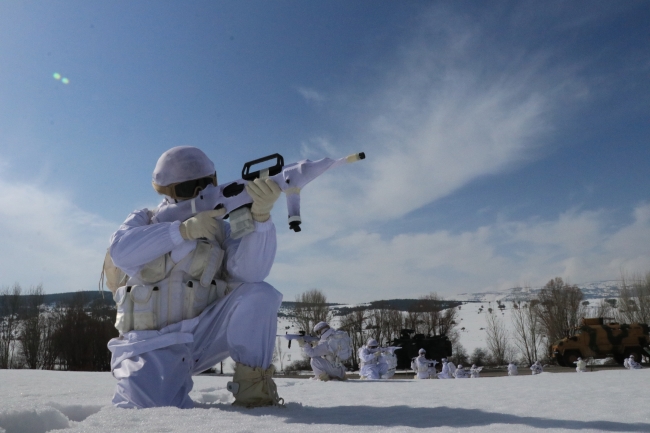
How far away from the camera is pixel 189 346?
3.30 metres

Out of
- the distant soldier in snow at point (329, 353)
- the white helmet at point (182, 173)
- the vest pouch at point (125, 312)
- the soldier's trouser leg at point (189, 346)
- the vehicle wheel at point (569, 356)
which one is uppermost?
the white helmet at point (182, 173)

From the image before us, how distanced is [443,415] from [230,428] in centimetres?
123

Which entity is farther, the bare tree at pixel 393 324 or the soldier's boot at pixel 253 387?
the bare tree at pixel 393 324

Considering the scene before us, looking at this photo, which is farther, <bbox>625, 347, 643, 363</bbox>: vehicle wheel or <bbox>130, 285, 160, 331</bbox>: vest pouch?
<bbox>625, 347, 643, 363</bbox>: vehicle wheel

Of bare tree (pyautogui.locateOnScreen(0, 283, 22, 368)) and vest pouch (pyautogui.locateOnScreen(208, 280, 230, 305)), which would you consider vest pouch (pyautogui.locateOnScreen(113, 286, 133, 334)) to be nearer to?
vest pouch (pyautogui.locateOnScreen(208, 280, 230, 305))

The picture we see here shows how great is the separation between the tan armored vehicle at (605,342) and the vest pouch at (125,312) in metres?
22.9

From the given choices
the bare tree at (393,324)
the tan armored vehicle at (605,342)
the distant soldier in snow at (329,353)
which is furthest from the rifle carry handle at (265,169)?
the bare tree at (393,324)

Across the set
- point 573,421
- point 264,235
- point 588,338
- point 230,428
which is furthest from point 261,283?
point 588,338

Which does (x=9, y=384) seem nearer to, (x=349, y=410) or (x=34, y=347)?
(x=349, y=410)

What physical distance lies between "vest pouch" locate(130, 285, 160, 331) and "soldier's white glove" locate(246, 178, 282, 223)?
0.91 meters

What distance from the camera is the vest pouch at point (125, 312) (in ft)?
10.7

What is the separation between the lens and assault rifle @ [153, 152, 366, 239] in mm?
3246

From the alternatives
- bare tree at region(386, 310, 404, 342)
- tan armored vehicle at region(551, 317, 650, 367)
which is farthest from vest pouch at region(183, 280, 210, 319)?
bare tree at region(386, 310, 404, 342)

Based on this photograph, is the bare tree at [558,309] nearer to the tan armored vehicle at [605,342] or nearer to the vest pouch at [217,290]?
the tan armored vehicle at [605,342]
